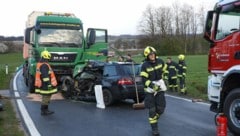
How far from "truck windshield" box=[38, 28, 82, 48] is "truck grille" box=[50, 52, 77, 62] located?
→ 424 millimetres

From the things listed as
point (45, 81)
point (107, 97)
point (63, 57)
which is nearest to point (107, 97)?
point (107, 97)

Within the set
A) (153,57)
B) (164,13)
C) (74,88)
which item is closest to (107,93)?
(74,88)

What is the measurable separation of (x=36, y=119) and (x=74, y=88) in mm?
4716

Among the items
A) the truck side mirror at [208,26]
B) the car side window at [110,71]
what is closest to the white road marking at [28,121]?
the car side window at [110,71]

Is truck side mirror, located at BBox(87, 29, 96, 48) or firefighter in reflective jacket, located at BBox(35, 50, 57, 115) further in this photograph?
truck side mirror, located at BBox(87, 29, 96, 48)


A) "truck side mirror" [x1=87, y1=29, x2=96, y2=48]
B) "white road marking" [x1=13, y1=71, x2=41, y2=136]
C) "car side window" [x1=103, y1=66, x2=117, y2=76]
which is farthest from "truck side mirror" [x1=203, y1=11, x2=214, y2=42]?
"truck side mirror" [x1=87, y1=29, x2=96, y2=48]

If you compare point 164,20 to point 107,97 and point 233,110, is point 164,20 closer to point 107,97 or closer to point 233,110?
point 107,97

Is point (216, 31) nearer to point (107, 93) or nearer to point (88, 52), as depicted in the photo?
point (107, 93)

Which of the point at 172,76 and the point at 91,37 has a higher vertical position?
the point at 91,37

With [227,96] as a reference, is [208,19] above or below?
above

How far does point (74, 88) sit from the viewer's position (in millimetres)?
16125

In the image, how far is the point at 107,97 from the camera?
14.2 meters

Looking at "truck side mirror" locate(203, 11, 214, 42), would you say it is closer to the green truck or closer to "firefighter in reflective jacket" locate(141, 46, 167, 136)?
"firefighter in reflective jacket" locate(141, 46, 167, 136)

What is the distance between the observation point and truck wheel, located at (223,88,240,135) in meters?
8.61
